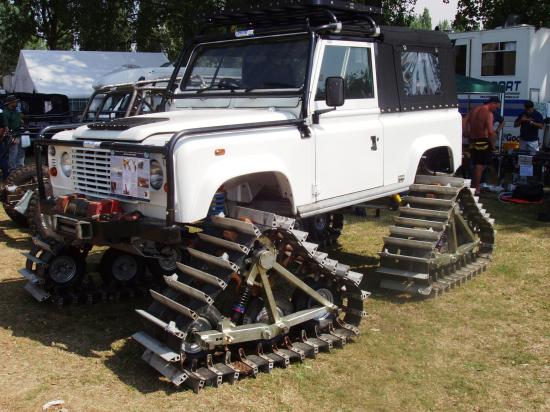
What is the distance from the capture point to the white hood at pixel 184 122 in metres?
4.68

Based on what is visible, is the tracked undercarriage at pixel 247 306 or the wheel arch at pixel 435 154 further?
the wheel arch at pixel 435 154

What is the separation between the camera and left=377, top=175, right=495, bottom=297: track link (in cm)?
629

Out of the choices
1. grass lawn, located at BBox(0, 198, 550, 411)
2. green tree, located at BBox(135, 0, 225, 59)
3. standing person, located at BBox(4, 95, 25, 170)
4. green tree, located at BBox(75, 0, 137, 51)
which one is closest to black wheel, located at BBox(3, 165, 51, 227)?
grass lawn, located at BBox(0, 198, 550, 411)

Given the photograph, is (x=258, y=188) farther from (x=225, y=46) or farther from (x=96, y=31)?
(x=96, y=31)

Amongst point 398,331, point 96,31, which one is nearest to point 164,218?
point 398,331

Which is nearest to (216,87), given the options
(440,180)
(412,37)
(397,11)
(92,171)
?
(92,171)

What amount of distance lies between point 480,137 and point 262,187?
25.6 feet

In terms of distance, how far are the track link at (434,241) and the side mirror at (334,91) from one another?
6.36 ft

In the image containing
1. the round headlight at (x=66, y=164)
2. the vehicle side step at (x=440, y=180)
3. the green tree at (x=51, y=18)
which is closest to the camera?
the round headlight at (x=66, y=164)

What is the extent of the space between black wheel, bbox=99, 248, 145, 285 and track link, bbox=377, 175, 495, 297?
8.36 feet

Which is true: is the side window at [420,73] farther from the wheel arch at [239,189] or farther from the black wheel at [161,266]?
the black wheel at [161,266]

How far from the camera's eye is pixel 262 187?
5.43m

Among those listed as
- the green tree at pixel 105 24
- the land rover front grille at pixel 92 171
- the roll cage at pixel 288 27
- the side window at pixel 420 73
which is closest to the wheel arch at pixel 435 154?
the side window at pixel 420 73

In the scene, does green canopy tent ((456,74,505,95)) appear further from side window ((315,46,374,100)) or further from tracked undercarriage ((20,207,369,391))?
tracked undercarriage ((20,207,369,391))
